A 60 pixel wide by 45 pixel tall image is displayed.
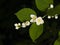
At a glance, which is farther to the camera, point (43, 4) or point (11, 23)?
point (11, 23)

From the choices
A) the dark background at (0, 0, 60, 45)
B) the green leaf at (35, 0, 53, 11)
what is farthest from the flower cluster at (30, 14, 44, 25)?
the dark background at (0, 0, 60, 45)

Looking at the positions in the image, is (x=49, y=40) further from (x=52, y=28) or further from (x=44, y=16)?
(x=44, y=16)

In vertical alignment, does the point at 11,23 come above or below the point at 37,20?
below

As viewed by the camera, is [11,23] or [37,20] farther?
[11,23]

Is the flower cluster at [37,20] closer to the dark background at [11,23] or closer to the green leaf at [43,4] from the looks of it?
the green leaf at [43,4]

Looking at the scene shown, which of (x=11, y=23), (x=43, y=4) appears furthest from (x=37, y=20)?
(x=11, y=23)

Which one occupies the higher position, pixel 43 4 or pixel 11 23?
pixel 43 4

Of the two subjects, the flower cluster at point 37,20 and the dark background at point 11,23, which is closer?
the flower cluster at point 37,20

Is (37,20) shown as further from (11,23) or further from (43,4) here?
(11,23)

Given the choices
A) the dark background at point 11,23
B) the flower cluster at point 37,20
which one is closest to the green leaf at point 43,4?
the flower cluster at point 37,20

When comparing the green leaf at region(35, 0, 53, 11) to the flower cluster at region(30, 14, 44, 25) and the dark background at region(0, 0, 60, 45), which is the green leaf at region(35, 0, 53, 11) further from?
the dark background at region(0, 0, 60, 45)

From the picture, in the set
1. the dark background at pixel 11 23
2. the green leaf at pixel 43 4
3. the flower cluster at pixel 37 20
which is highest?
the green leaf at pixel 43 4
